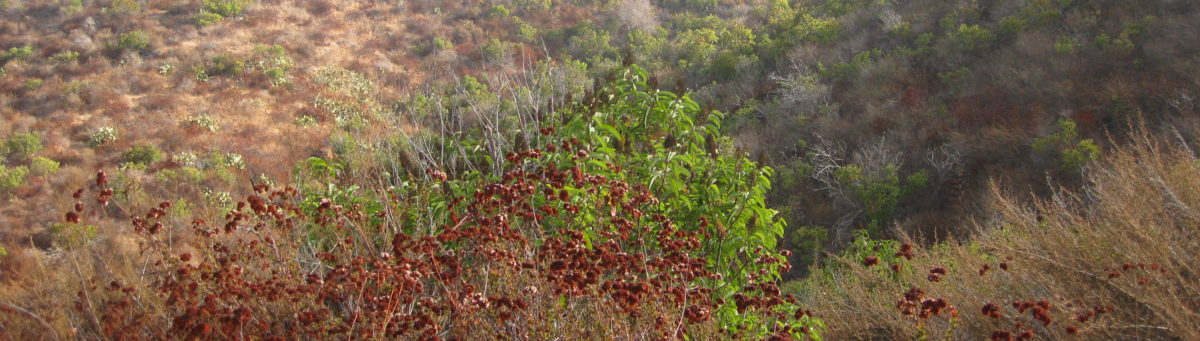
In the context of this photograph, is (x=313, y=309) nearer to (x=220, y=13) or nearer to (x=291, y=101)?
(x=291, y=101)

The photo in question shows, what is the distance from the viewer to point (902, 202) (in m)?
9.00

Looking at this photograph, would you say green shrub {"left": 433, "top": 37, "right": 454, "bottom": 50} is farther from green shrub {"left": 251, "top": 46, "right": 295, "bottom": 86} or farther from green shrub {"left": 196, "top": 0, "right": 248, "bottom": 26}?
green shrub {"left": 196, "top": 0, "right": 248, "bottom": 26}

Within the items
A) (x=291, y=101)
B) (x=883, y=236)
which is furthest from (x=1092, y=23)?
(x=291, y=101)

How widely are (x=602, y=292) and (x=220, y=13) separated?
25.3 m

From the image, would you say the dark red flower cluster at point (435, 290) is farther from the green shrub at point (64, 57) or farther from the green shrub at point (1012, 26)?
the green shrub at point (64, 57)

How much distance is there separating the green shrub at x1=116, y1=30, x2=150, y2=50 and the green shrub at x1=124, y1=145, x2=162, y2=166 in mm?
7770

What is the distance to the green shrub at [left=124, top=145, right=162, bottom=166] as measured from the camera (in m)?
14.1

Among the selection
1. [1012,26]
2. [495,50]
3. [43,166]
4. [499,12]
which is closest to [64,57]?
[43,166]

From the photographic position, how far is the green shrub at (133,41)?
786 inches

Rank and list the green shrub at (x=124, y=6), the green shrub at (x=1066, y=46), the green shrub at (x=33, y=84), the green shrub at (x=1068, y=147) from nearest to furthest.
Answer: the green shrub at (x=1068, y=147) < the green shrub at (x=1066, y=46) < the green shrub at (x=33, y=84) < the green shrub at (x=124, y=6)

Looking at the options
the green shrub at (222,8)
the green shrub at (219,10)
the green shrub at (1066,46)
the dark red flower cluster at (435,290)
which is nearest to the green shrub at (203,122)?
the green shrub at (219,10)

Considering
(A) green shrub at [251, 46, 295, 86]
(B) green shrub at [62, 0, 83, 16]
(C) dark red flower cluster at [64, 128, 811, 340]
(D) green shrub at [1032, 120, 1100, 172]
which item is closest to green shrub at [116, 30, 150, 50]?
(B) green shrub at [62, 0, 83, 16]

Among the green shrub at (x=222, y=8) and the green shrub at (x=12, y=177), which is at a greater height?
the green shrub at (x=222, y=8)

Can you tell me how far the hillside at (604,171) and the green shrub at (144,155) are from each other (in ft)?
0.23
